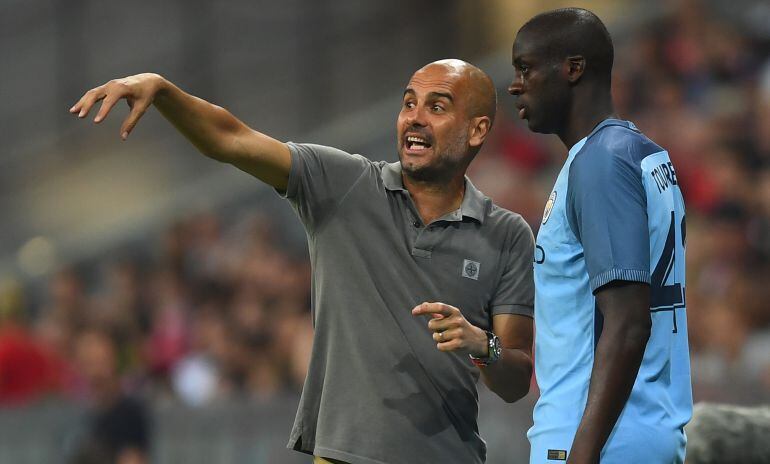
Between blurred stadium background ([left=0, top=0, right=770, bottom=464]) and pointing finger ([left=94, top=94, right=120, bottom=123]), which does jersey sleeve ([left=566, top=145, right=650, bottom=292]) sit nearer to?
pointing finger ([left=94, top=94, right=120, bottom=123])

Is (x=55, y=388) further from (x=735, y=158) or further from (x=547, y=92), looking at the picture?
(x=547, y=92)

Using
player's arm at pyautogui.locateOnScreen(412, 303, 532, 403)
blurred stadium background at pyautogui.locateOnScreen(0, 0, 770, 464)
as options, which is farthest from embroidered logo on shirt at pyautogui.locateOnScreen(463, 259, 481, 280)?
blurred stadium background at pyautogui.locateOnScreen(0, 0, 770, 464)

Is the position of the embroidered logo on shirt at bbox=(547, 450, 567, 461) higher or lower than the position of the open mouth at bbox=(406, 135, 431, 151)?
lower

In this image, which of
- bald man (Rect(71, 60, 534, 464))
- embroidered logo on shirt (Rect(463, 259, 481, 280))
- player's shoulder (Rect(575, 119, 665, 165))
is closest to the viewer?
player's shoulder (Rect(575, 119, 665, 165))

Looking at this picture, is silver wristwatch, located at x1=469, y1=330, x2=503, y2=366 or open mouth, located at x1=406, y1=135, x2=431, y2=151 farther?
open mouth, located at x1=406, y1=135, x2=431, y2=151

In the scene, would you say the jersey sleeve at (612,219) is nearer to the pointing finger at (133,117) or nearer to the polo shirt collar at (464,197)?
the polo shirt collar at (464,197)

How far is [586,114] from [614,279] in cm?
50

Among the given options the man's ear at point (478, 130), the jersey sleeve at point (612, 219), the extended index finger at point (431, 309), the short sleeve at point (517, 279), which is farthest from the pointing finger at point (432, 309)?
the man's ear at point (478, 130)

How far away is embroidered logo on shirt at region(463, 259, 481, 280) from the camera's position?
4102 millimetres

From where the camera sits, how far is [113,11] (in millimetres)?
14695

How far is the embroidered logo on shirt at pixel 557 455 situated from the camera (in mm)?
3076

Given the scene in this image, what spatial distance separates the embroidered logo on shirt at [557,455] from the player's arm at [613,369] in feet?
0.36

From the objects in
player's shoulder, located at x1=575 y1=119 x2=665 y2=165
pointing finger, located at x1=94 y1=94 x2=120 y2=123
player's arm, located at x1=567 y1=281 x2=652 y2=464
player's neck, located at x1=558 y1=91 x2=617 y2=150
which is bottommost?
player's arm, located at x1=567 y1=281 x2=652 y2=464

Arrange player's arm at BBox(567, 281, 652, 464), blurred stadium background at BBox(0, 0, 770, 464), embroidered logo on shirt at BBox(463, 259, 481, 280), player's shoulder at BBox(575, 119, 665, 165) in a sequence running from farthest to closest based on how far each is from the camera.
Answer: blurred stadium background at BBox(0, 0, 770, 464) → embroidered logo on shirt at BBox(463, 259, 481, 280) → player's shoulder at BBox(575, 119, 665, 165) → player's arm at BBox(567, 281, 652, 464)
